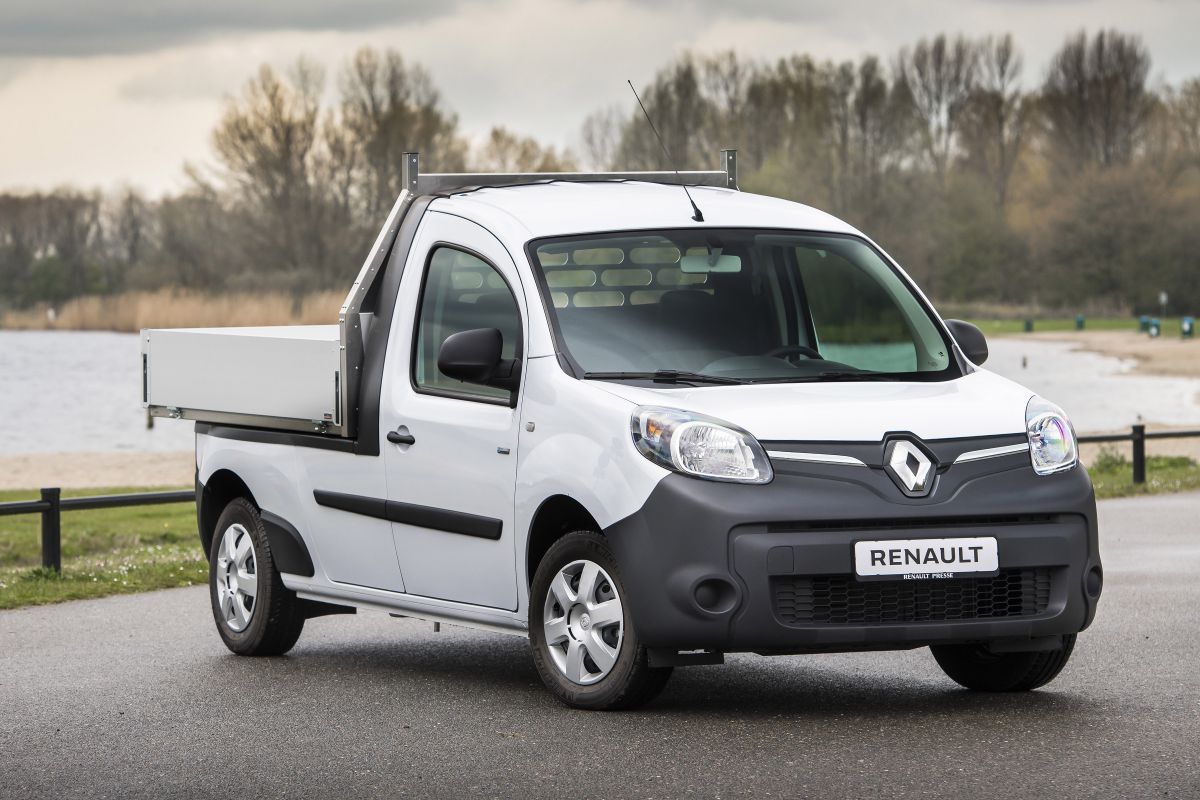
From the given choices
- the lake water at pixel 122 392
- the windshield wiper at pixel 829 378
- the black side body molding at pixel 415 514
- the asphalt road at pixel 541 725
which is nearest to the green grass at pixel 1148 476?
the asphalt road at pixel 541 725

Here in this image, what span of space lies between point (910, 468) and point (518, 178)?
114 inches

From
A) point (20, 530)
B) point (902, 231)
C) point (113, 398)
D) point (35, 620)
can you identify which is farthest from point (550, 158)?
point (35, 620)

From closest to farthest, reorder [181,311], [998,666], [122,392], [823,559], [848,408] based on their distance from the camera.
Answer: [823,559]
[848,408]
[998,666]
[122,392]
[181,311]

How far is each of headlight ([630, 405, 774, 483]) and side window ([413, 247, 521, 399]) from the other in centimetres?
124

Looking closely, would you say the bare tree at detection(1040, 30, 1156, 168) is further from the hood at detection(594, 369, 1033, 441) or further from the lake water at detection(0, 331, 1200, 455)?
the hood at detection(594, 369, 1033, 441)

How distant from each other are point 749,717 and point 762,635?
0.58 metres

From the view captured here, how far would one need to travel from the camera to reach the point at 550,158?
10256 cm

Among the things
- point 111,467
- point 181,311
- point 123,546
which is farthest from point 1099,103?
point 123,546

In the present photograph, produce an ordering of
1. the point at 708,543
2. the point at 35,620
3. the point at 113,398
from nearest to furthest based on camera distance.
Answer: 1. the point at 708,543
2. the point at 35,620
3. the point at 113,398

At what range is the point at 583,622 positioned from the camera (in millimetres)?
7555

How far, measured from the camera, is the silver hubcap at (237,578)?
970 cm

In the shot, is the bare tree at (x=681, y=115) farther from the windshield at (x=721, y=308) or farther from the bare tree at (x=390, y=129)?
the windshield at (x=721, y=308)

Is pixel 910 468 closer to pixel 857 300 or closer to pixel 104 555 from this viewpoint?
pixel 857 300

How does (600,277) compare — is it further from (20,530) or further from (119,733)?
(20,530)
